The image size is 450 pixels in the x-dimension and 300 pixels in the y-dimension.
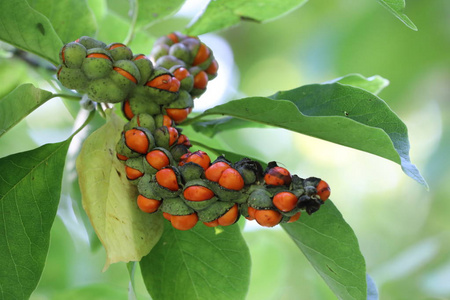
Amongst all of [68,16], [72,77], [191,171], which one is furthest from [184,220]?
[68,16]

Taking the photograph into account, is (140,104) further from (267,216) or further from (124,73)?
(267,216)

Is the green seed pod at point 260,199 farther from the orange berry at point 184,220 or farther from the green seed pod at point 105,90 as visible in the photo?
the green seed pod at point 105,90

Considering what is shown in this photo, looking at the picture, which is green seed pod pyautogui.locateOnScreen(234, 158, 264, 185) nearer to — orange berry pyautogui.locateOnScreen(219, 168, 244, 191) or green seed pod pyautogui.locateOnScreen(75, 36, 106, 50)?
orange berry pyautogui.locateOnScreen(219, 168, 244, 191)

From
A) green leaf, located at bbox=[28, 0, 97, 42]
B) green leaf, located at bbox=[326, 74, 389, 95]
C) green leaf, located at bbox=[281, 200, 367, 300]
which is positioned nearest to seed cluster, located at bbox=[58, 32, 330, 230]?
green leaf, located at bbox=[281, 200, 367, 300]

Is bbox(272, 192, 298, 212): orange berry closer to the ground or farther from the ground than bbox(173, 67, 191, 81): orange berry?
farther from the ground

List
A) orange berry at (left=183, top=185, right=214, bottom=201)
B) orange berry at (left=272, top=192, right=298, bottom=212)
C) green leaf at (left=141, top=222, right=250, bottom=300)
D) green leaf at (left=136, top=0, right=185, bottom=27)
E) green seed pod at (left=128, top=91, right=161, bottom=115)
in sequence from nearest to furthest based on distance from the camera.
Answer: orange berry at (left=272, top=192, right=298, bottom=212)
orange berry at (left=183, top=185, right=214, bottom=201)
green seed pod at (left=128, top=91, right=161, bottom=115)
green leaf at (left=141, top=222, right=250, bottom=300)
green leaf at (left=136, top=0, right=185, bottom=27)

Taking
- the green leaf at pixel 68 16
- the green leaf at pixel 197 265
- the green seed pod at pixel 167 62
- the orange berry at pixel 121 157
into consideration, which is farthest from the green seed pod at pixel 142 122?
the green leaf at pixel 68 16

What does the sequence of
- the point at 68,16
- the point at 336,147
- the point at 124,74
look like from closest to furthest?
the point at 124,74, the point at 68,16, the point at 336,147
